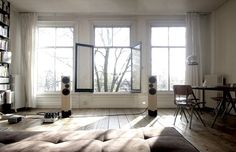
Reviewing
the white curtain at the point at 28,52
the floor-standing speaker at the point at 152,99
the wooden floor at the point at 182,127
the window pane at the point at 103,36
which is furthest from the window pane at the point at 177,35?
the white curtain at the point at 28,52

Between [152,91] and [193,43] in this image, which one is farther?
[193,43]

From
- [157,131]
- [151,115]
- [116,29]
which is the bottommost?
[151,115]

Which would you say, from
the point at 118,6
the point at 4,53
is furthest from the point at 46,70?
the point at 118,6

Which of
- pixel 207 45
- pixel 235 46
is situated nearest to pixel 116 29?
pixel 207 45

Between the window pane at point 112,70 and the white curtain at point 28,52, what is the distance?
73.8 inches

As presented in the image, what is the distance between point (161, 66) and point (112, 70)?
1525 millimetres

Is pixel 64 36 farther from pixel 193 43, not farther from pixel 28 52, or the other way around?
pixel 193 43

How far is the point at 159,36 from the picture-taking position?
7.43 meters

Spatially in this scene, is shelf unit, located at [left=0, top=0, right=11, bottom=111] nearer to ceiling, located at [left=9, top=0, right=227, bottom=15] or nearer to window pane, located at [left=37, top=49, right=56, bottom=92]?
ceiling, located at [left=9, top=0, right=227, bottom=15]

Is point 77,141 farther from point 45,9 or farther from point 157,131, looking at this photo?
point 45,9

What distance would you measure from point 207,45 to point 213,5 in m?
1.26

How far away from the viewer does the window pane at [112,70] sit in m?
7.46

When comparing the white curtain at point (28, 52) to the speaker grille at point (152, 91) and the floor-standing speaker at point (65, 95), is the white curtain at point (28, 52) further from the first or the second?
the speaker grille at point (152, 91)

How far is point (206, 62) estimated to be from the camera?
7191mm
